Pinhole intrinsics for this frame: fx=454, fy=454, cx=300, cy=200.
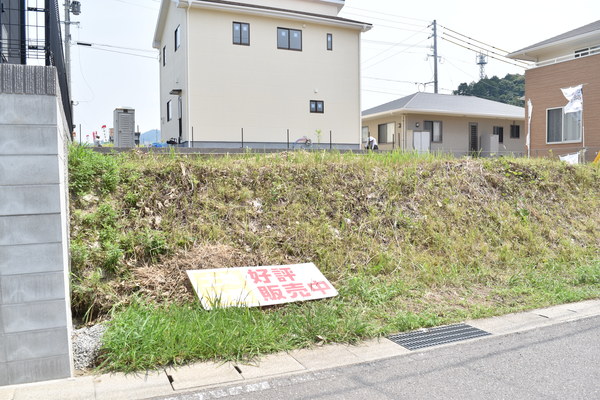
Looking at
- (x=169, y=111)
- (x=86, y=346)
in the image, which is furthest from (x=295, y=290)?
(x=169, y=111)

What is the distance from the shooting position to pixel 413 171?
7168 mm

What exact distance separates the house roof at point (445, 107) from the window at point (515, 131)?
3.14ft

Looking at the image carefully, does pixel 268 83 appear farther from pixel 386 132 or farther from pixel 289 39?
pixel 386 132

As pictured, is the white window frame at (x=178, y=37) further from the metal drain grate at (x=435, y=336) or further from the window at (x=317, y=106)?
the metal drain grate at (x=435, y=336)

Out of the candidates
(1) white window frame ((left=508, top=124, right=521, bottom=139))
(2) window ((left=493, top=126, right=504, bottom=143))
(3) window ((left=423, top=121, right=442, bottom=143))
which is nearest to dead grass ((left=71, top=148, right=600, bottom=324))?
(3) window ((left=423, top=121, right=442, bottom=143))

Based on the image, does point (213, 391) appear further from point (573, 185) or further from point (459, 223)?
point (573, 185)

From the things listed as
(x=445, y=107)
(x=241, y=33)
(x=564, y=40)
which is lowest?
(x=445, y=107)

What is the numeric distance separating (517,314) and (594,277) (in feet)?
6.29

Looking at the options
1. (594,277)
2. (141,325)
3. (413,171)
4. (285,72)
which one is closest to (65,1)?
(285,72)

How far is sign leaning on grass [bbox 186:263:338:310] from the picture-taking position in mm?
4168

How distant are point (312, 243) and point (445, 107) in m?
21.2

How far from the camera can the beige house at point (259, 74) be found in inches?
669

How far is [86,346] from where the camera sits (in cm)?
344

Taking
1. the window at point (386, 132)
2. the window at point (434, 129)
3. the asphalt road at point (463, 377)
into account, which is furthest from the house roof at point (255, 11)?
the asphalt road at point (463, 377)
